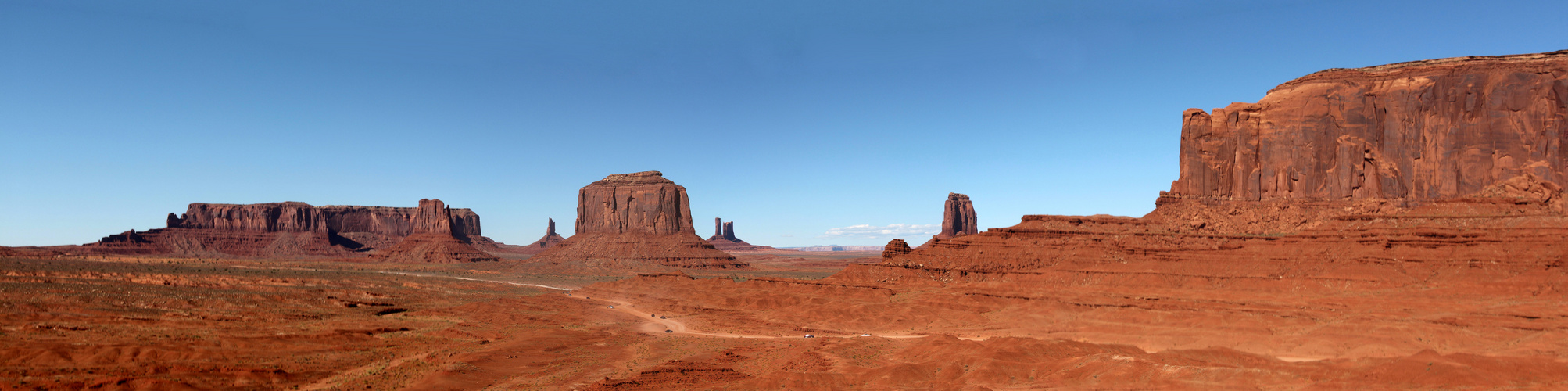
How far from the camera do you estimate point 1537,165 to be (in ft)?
180

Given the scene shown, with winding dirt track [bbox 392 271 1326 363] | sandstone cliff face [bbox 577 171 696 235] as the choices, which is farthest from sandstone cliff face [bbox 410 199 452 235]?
winding dirt track [bbox 392 271 1326 363]

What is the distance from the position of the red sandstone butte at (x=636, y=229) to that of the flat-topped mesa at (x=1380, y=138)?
8328 cm

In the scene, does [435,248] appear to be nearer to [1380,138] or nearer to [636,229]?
[636,229]

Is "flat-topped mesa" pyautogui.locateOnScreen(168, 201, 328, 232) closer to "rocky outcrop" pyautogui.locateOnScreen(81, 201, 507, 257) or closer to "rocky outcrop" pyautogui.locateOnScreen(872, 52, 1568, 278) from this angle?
"rocky outcrop" pyautogui.locateOnScreen(81, 201, 507, 257)

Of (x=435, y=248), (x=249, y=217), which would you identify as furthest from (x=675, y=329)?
(x=249, y=217)

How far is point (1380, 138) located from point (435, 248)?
503 feet

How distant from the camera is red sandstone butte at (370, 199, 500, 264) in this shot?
14775 cm

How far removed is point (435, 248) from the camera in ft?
502

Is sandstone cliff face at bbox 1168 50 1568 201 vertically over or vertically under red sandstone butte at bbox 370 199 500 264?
over

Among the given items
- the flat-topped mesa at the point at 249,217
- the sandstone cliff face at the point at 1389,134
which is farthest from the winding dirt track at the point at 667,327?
the flat-topped mesa at the point at 249,217

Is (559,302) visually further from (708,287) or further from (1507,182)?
(1507,182)

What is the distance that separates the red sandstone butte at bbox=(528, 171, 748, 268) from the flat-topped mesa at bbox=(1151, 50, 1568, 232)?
83.3m

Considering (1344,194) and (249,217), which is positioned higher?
(249,217)

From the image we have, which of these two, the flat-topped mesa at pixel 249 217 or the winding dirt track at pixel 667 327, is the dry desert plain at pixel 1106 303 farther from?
the flat-topped mesa at pixel 249 217
